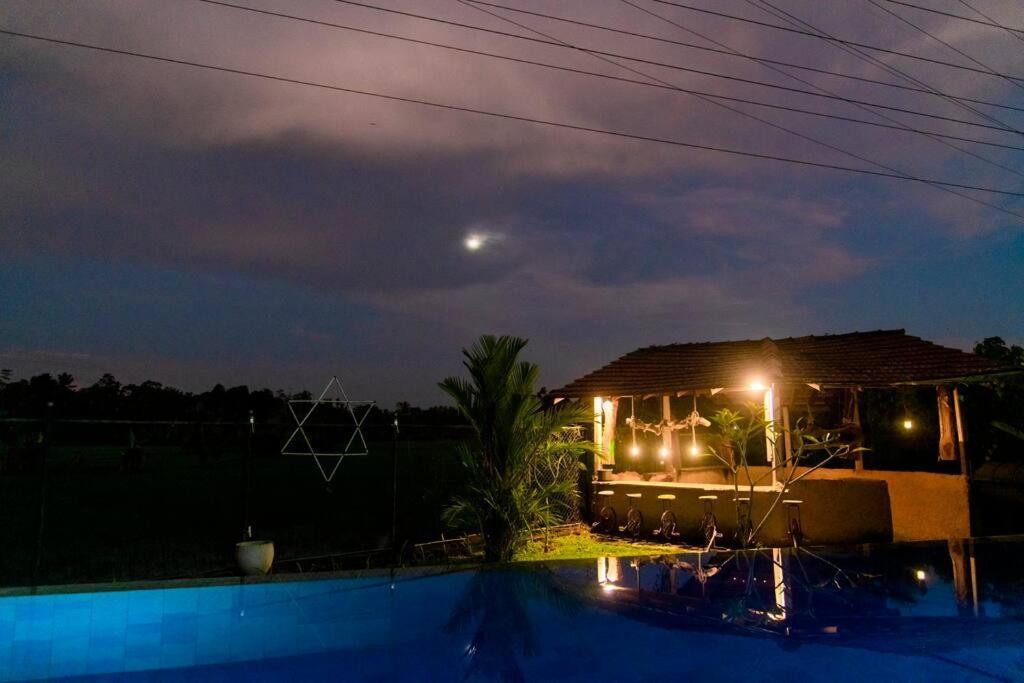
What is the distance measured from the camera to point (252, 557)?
823 cm

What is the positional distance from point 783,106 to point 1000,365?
6734mm

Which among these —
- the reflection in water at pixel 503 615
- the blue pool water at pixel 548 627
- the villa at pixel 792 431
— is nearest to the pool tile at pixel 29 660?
the blue pool water at pixel 548 627

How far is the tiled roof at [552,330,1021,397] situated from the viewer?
12.9m

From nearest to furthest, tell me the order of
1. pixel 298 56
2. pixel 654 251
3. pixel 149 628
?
pixel 149 628
pixel 298 56
pixel 654 251

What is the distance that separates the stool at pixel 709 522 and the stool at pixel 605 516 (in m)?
2.05

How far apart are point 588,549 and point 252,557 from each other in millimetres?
6323

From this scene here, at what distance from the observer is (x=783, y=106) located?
1391 centimetres

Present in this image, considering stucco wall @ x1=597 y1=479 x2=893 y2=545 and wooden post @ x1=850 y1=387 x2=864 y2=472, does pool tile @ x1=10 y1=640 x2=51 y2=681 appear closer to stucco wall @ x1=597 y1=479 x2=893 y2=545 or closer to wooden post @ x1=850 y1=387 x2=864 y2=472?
stucco wall @ x1=597 y1=479 x2=893 y2=545

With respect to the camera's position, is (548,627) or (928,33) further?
(928,33)

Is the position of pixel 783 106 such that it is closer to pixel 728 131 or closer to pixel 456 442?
pixel 728 131

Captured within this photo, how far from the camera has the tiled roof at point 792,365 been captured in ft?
42.2

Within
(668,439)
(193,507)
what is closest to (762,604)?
(668,439)

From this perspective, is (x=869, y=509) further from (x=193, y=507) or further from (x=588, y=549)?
(x=193, y=507)

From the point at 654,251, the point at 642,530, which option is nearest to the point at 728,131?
the point at 654,251
